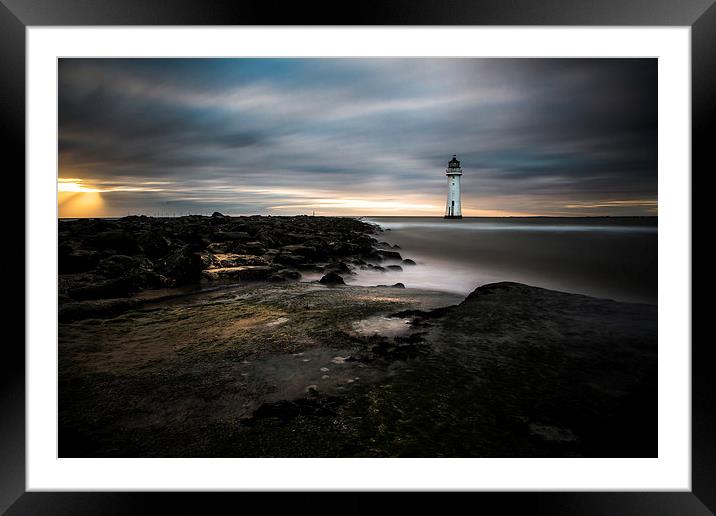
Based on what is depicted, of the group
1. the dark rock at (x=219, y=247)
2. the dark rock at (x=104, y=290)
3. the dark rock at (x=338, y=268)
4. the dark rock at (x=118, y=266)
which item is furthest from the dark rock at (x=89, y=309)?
the dark rock at (x=219, y=247)

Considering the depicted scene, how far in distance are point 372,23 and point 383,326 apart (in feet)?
7.26

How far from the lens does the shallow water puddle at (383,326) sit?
278 centimetres

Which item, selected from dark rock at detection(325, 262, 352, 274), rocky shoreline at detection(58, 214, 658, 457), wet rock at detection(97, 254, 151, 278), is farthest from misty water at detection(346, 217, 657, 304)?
wet rock at detection(97, 254, 151, 278)

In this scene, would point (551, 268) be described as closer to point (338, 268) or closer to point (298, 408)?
point (338, 268)

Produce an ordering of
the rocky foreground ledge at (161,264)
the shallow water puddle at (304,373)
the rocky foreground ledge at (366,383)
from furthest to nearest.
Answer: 1. the rocky foreground ledge at (161,264)
2. the shallow water puddle at (304,373)
3. the rocky foreground ledge at (366,383)

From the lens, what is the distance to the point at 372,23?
4.69 ft

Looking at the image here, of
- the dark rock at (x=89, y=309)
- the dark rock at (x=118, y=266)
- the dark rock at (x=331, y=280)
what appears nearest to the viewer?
the dark rock at (x=89, y=309)

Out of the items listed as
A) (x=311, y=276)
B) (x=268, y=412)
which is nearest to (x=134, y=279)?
(x=311, y=276)

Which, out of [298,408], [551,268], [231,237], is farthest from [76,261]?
[551,268]

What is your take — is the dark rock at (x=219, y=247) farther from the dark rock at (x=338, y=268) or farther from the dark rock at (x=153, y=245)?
the dark rock at (x=338, y=268)

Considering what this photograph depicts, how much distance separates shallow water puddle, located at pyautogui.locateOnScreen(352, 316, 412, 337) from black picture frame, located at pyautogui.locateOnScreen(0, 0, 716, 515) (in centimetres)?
141

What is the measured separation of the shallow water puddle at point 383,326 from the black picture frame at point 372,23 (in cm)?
141

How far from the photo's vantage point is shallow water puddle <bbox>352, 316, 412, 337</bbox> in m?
2.78
